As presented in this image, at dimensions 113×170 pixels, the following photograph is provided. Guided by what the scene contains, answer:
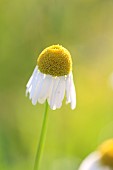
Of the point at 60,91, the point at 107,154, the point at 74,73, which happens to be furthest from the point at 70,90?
the point at 74,73

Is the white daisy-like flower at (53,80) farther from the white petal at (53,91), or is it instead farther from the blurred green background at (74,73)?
the blurred green background at (74,73)

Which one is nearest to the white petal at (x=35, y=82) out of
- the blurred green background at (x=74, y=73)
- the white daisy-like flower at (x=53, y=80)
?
the white daisy-like flower at (x=53, y=80)

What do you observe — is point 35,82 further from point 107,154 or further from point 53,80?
point 107,154

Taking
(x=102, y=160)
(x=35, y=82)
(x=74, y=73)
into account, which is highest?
(x=74, y=73)

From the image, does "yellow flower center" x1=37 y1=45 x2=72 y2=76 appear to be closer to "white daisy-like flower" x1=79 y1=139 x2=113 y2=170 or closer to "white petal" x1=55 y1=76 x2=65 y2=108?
"white petal" x1=55 y1=76 x2=65 y2=108

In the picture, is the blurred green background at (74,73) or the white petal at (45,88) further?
the blurred green background at (74,73)

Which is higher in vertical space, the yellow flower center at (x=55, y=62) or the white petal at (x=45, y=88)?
the yellow flower center at (x=55, y=62)

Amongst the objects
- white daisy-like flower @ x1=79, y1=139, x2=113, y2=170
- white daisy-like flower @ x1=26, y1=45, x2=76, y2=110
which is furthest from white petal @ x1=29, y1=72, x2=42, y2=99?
white daisy-like flower @ x1=79, y1=139, x2=113, y2=170

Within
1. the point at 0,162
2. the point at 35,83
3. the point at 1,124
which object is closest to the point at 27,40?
the point at 1,124
